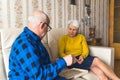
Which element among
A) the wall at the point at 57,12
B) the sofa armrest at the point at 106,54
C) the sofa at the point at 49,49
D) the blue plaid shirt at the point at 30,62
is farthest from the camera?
the sofa armrest at the point at 106,54

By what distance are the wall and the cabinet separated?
0.68 ft

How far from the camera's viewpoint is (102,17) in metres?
4.38

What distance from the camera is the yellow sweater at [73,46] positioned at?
2709 millimetres

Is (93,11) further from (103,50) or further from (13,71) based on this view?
(13,71)

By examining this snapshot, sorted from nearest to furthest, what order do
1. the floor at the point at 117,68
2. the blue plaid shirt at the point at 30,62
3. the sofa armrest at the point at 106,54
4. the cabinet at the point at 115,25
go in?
the blue plaid shirt at the point at 30,62
the sofa armrest at the point at 106,54
the floor at the point at 117,68
the cabinet at the point at 115,25

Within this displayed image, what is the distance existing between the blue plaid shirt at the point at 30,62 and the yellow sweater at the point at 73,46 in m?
1.22

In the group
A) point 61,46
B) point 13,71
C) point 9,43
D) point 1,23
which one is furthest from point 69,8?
point 13,71

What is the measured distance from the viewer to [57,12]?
3.18 m

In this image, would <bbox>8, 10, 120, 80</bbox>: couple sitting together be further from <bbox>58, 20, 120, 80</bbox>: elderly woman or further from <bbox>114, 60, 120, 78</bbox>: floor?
<bbox>114, 60, 120, 78</bbox>: floor

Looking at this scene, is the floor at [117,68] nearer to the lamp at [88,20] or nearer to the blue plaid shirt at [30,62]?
the lamp at [88,20]

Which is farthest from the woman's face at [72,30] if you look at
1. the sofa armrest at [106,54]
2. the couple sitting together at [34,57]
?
the couple sitting together at [34,57]

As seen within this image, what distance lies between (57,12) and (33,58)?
1955 mm

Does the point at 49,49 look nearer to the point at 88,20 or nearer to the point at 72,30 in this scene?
the point at 72,30

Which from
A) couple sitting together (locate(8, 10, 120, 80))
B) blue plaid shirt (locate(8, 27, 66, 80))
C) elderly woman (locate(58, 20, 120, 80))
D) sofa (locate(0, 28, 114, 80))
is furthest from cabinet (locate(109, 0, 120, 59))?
blue plaid shirt (locate(8, 27, 66, 80))
